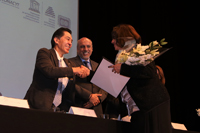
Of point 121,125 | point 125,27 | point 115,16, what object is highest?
point 115,16

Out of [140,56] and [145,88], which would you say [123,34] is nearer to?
[140,56]

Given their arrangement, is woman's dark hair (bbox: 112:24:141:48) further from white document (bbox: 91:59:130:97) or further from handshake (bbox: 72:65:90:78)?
handshake (bbox: 72:65:90:78)

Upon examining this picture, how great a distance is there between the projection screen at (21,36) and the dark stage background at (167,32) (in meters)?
1.49

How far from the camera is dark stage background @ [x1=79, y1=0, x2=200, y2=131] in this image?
5.40 m

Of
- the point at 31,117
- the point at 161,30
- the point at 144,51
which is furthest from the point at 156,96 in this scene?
the point at 161,30

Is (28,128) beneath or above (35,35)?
beneath

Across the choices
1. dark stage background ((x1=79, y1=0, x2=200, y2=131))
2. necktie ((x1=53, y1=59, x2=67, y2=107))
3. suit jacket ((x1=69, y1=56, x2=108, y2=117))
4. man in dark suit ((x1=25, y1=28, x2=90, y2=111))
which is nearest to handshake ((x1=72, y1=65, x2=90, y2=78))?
man in dark suit ((x1=25, y1=28, x2=90, y2=111))

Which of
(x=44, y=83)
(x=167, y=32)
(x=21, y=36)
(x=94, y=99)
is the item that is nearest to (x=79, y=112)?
(x=44, y=83)

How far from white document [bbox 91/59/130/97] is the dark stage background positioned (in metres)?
3.14

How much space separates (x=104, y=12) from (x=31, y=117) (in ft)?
13.9

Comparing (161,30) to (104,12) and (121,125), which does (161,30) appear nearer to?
(104,12)

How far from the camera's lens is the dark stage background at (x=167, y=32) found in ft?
17.7

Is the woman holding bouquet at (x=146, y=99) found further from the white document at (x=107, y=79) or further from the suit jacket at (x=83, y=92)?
the suit jacket at (x=83, y=92)

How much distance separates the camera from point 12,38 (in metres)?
3.65
